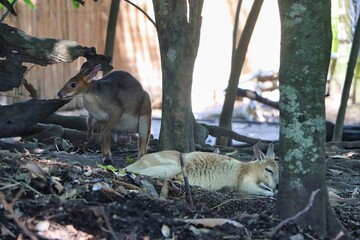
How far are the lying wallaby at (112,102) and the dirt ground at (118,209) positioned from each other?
2237mm

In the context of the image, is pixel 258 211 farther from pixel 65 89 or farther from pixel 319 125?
pixel 65 89

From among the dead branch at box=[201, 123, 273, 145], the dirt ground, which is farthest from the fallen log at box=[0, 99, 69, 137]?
the dead branch at box=[201, 123, 273, 145]

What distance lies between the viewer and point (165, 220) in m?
3.88

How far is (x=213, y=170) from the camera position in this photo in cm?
633

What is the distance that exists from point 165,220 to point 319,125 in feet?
4.00

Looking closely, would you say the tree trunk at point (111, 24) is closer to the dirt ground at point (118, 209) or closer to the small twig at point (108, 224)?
the dirt ground at point (118, 209)

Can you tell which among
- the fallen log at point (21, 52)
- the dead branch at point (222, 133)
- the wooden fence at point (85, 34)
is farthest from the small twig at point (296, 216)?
the wooden fence at point (85, 34)

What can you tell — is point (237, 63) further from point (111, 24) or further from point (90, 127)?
point (90, 127)

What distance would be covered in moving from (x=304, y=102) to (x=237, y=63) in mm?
6113

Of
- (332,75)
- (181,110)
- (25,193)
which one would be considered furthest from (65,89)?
(332,75)

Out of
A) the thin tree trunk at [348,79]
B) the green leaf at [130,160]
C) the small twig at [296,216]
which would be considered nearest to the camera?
the small twig at [296,216]

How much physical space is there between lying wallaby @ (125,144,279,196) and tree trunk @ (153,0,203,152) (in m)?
0.40

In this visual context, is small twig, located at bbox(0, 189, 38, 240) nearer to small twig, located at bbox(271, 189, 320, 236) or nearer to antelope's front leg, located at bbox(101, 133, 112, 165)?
small twig, located at bbox(271, 189, 320, 236)

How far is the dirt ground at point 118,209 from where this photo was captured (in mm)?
3650
